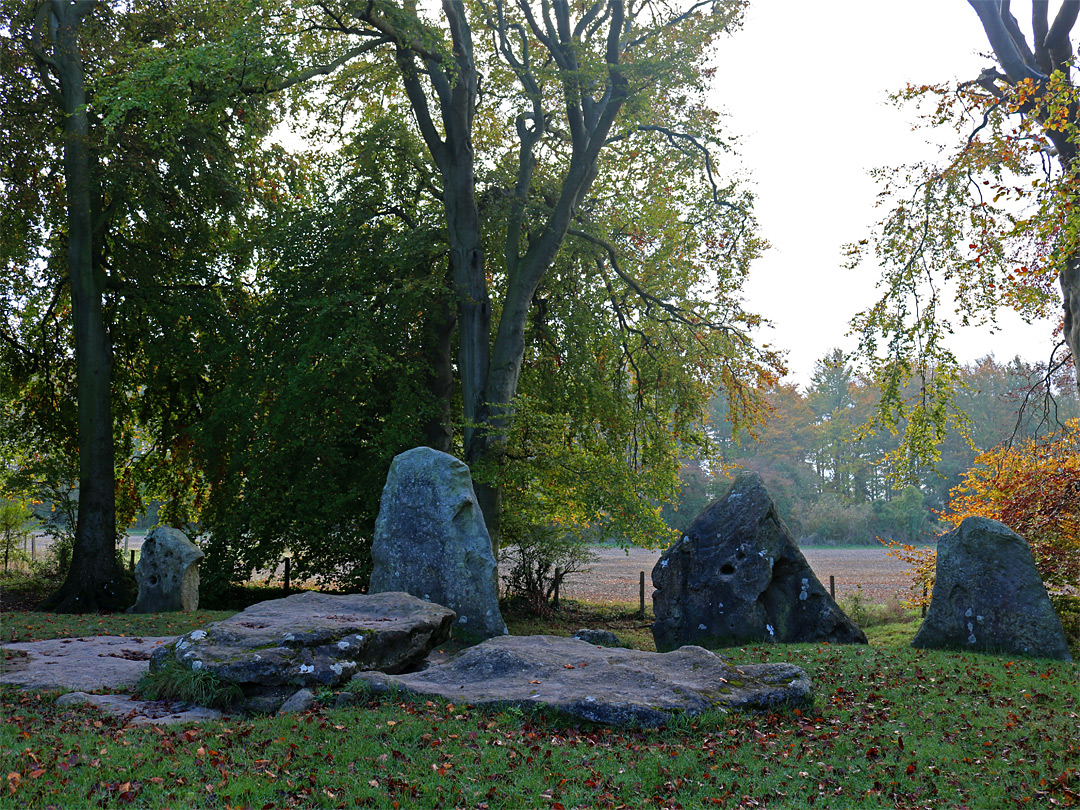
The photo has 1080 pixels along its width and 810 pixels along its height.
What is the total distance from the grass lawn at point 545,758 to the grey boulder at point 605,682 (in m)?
0.15

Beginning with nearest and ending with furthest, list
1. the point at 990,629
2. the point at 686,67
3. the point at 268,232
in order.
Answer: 1. the point at 990,629
2. the point at 686,67
3. the point at 268,232

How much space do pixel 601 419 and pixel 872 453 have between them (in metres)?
37.4

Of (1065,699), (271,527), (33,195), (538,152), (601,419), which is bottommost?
(1065,699)

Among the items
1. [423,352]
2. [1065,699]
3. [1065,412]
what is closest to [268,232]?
[423,352]

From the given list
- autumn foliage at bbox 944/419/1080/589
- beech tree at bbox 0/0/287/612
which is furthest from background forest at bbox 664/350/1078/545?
beech tree at bbox 0/0/287/612

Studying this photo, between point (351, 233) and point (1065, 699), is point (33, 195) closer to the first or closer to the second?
point (351, 233)

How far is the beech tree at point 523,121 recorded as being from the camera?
13703 millimetres

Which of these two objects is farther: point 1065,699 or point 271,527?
point 271,527

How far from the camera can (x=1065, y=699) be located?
7594 mm

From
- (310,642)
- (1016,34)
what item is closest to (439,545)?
(310,642)

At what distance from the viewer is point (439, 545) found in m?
11.1

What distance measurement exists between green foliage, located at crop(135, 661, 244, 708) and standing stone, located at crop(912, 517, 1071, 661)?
28.8ft

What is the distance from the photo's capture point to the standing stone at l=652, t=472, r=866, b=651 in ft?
36.9

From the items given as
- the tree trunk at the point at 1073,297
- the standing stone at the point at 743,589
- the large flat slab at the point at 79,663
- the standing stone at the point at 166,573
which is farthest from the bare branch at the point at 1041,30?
the standing stone at the point at 166,573
